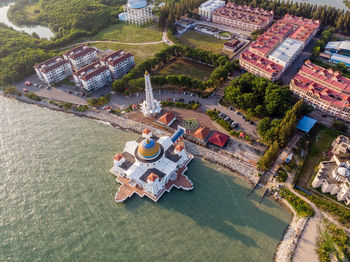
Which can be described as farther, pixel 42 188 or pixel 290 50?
pixel 290 50

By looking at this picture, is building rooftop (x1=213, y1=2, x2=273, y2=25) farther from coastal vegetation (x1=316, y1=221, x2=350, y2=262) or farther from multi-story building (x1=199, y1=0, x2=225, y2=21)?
coastal vegetation (x1=316, y1=221, x2=350, y2=262)

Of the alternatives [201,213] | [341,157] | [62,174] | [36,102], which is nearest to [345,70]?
[341,157]

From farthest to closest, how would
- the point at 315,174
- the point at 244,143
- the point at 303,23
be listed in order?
the point at 303,23 → the point at 244,143 → the point at 315,174

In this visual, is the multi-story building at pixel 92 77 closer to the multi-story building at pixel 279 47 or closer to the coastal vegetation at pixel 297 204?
Answer: the multi-story building at pixel 279 47

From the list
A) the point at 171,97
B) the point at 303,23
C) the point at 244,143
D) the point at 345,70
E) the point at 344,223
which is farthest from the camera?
the point at 303,23

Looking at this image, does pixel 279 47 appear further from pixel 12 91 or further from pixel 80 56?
pixel 12 91

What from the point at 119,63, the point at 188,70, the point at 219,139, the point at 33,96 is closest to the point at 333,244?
the point at 219,139

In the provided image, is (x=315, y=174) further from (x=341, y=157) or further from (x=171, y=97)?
(x=171, y=97)

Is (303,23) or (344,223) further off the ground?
(303,23)
